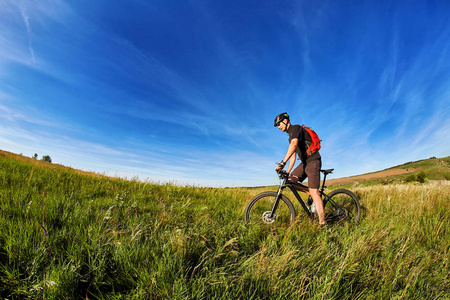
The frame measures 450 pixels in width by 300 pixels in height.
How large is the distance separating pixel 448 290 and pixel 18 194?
771cm

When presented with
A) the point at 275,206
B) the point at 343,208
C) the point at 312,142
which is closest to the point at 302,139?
the point at 312,142

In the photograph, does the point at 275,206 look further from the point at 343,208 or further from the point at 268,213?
the point at 343,208

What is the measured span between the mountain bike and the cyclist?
0.29 meters

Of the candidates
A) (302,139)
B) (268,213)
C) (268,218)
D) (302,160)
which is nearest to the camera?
(268,218)

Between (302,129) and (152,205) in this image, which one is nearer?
(152,205)

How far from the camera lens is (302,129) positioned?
5.33 m

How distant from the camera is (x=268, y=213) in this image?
15.9ft

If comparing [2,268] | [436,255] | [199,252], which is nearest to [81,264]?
[2,268]

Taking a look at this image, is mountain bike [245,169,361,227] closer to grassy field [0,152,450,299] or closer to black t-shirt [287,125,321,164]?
black t-shirt [287,125,321,164]

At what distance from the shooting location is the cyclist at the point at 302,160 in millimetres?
4900

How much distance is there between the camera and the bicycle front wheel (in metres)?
4.67

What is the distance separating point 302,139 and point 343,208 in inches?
112

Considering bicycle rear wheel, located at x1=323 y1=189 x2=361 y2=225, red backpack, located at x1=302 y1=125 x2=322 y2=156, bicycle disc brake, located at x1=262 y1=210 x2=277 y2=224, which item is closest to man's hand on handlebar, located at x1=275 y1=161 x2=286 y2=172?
red backpack, located at x1=302 y1=125 x2=322 y2=156

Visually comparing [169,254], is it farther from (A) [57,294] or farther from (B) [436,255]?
(B) [436,255]
